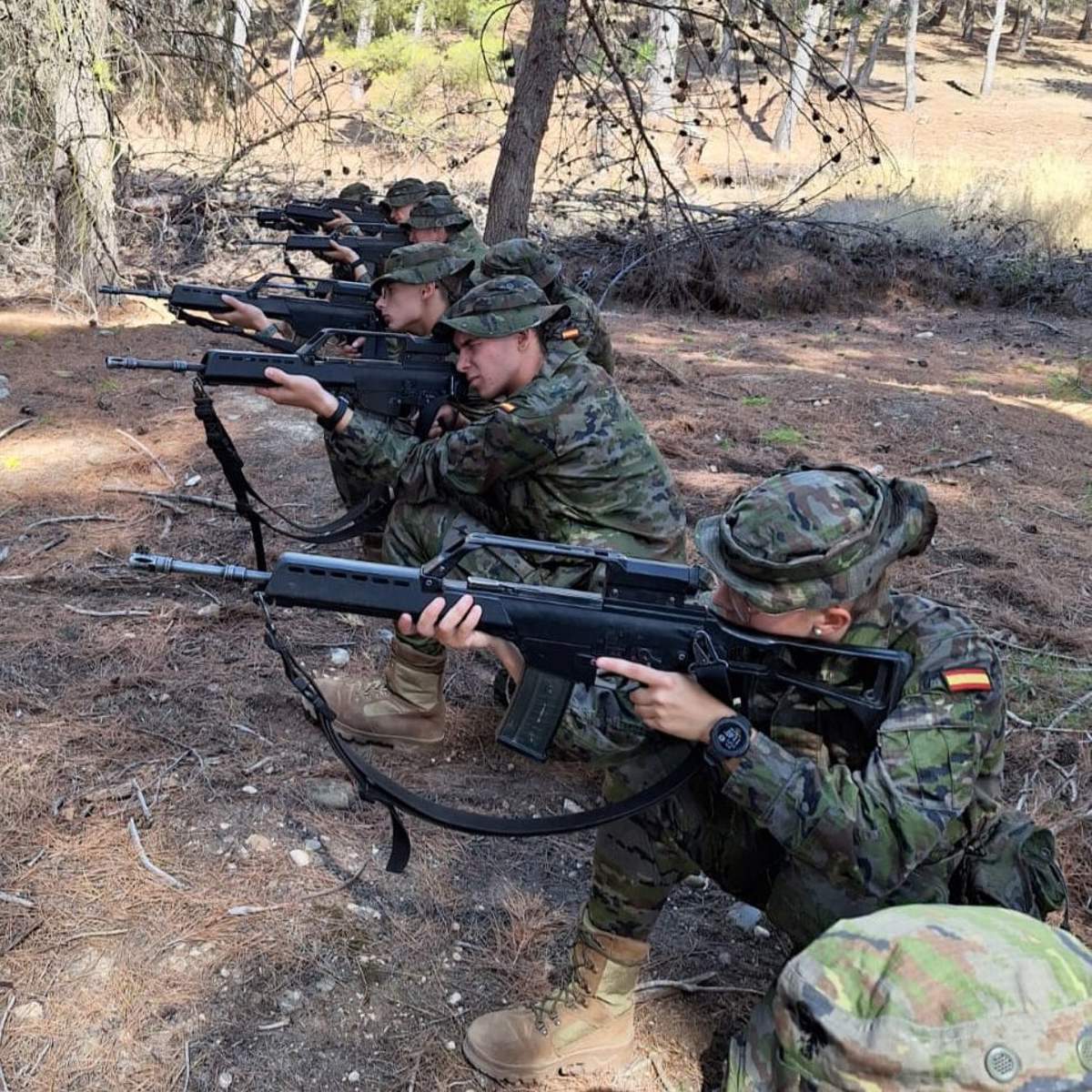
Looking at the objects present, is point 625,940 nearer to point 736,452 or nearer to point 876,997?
point 876,997

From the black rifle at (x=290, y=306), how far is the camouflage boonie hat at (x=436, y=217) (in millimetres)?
695

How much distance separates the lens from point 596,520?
374 cm

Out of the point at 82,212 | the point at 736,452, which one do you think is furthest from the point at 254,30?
the point at 736,452

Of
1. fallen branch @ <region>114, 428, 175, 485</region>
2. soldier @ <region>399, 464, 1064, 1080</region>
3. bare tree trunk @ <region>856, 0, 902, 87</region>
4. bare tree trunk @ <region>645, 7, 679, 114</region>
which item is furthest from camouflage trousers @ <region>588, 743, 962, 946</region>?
bare tree trunk @ <region>856, 0, 902, 87</region>

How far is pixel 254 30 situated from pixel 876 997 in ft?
31.1

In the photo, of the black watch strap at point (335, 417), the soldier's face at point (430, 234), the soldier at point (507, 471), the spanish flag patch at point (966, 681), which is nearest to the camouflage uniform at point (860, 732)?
the spanish flag patch at point (966, 681)

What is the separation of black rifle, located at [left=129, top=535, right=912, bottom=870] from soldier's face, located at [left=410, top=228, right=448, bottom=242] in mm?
4005

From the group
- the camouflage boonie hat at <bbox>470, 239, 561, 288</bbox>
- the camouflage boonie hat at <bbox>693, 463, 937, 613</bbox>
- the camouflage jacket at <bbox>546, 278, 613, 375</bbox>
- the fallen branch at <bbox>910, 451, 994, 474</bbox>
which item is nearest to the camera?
the camouflage boonie hat at <bbox>693, 463, 937, 613</bbox>

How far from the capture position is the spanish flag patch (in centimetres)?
211

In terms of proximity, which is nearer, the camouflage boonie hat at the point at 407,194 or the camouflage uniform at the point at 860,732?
the camouflage uniform at the point at 860,732

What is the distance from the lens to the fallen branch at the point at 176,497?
217 inches

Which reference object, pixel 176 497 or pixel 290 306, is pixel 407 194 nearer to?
pixel 290 306

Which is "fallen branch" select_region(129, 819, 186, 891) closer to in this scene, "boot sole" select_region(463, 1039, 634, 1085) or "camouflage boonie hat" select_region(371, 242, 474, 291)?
"boot sole" select_region(463, 1039, 634, 1085)

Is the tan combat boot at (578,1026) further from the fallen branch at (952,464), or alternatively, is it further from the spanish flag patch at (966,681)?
the fallen branch at (952,464)
